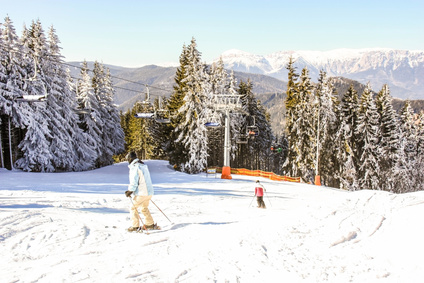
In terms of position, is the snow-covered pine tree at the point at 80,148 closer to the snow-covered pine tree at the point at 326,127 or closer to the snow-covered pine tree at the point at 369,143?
the snow-covered pine tree at the point at 326,127

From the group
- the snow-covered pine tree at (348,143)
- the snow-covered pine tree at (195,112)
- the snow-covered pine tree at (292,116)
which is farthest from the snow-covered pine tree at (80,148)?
the snow-covered pine tree at (348,143)

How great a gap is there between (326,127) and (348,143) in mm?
4597

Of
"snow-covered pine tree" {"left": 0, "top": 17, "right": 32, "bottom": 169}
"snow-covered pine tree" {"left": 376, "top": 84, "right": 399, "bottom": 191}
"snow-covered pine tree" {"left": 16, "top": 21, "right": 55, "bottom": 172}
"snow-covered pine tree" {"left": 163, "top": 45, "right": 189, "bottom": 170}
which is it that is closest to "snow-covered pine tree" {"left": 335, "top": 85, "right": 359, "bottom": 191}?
"snow-covered pine tree" {"left": 376, "top": 84, "right": 399, "bottom": 191}

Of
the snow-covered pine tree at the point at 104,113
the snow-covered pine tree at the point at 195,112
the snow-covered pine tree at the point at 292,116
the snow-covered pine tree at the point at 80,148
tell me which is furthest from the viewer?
the snow-covered pine tree at the point at 104,113

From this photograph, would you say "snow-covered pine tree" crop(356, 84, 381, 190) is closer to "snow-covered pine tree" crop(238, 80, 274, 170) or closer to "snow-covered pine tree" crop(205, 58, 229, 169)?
"snow-covered pine tree" crop(238, 80, 274, 170)

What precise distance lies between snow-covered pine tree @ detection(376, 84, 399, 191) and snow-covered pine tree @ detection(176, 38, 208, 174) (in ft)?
80.1

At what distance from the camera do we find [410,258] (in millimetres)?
6207

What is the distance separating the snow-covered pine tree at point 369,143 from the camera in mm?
41250

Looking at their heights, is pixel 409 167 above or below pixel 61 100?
below

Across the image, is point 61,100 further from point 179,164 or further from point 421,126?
point 421,126

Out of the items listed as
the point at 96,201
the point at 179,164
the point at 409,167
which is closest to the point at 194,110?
the point at 179,164

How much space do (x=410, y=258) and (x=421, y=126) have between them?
53.7 meters

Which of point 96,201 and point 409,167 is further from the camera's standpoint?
point 409,167

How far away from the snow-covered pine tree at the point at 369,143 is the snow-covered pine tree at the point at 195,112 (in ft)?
68.0
